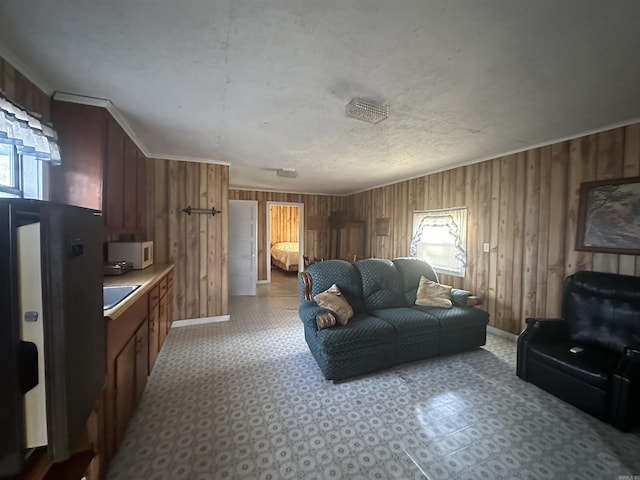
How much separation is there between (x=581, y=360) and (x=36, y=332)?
3.24m

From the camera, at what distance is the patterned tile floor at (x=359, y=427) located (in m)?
1.47

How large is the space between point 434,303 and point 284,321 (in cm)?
223

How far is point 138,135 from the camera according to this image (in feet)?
9.14

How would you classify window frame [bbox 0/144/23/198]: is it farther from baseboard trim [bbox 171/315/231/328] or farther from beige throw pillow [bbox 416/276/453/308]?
beige throw pillow [bbox 416/276/453/308]

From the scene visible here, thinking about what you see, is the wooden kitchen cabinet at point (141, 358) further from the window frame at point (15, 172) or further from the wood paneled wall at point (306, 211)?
the wood paneled wall at point (306, 211)

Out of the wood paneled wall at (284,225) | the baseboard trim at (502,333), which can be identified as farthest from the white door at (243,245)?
the baseboard trim at (502,333)

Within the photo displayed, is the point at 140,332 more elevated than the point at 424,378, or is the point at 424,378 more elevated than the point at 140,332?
the point at 140,332

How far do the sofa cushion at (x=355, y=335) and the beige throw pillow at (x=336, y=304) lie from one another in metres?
0.08

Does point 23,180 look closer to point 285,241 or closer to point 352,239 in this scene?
point 352,239

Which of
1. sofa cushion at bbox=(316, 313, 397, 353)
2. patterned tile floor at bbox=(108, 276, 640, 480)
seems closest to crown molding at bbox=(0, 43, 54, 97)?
patterned tile floor at bbox=(108, 276, 640, 480)

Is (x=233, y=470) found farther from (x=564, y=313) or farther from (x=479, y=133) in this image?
(x=479, y=133)

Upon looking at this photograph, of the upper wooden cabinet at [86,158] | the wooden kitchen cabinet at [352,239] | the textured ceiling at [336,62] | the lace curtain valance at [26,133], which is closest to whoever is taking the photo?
the textured ceiling at [336,62]

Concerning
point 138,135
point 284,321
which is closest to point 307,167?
point 138,135

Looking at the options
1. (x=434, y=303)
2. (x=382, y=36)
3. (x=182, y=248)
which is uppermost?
(x=382, y=36)
